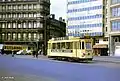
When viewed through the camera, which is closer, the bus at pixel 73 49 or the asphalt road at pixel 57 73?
the asphalt road at pixel 57 73

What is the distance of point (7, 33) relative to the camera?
13800 cm

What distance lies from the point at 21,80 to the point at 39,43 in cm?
11120

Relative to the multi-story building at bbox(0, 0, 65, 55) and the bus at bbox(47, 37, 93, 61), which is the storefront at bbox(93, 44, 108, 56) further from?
the bus at bbox(47, 37, 93, 61)

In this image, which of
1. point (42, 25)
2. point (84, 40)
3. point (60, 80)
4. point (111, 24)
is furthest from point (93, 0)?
point (60, 80)

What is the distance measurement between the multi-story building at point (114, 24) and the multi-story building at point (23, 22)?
49572 mm

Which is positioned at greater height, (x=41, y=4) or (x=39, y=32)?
(x=41, y=4)

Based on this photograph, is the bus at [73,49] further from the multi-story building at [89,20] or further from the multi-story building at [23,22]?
the multi-story building at [23,22]

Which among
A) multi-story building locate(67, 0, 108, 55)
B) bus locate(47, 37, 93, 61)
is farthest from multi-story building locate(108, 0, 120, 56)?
bus locate(47, 37, 93, 61)

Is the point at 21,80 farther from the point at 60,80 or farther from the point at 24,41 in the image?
the point at 24,41

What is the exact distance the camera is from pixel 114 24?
80125mm

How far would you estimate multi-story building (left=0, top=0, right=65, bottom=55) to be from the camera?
434 feet

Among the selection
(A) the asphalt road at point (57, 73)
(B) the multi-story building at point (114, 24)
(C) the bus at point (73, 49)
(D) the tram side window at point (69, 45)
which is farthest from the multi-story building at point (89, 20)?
(A) the asphalt road at point (57, 73)

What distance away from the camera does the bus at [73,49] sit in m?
47.0

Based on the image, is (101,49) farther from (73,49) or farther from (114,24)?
(73,49)
